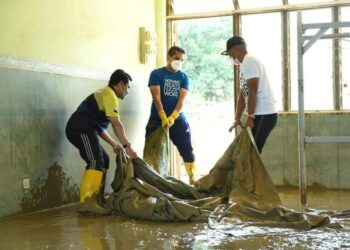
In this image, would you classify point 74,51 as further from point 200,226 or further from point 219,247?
point 219,247

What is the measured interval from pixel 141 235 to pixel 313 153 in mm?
2923

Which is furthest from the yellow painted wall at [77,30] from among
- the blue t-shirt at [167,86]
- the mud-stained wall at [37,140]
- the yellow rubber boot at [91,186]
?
the yellow rubber boot at [91,186]

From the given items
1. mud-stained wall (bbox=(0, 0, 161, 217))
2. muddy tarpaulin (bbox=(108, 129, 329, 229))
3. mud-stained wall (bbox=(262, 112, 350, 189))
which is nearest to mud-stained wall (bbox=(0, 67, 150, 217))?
mud-stained wall (bbox=(0, 0, 161, 217))

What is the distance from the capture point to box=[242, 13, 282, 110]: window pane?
580 cm

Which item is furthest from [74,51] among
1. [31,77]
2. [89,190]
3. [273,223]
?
[273,223]

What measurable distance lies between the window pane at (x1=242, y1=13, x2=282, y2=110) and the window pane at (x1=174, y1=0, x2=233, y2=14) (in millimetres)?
327

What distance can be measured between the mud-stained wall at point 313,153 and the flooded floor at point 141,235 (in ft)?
6.43

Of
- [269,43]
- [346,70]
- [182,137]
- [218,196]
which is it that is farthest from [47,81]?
[346,70]

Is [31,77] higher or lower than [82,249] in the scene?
higher

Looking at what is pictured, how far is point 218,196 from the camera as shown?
4215 millimetres

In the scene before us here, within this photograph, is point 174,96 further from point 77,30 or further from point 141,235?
point 141,235

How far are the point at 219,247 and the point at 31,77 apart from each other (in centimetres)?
221

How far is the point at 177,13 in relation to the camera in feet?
→ 20.7

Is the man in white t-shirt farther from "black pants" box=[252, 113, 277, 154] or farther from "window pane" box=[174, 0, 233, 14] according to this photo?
"window pane" box=[174, 0, 233, 14]
